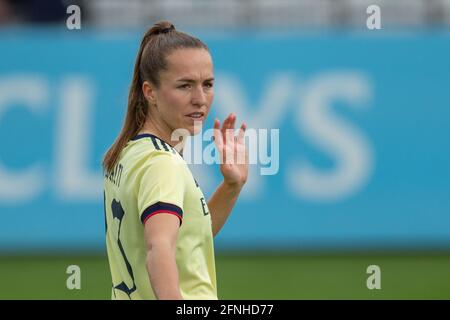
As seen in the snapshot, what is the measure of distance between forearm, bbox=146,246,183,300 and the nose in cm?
67

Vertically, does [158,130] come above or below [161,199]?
above

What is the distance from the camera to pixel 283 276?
8930 millimetres

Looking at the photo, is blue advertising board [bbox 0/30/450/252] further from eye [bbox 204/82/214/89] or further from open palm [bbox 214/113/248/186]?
eye [bbox 204/82/214/89]

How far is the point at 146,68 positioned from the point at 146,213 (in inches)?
27.2

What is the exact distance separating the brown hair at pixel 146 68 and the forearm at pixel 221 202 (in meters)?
0.51

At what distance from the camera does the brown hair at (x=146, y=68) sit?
373cm

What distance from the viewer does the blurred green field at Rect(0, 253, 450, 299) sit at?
8180 millimetres
